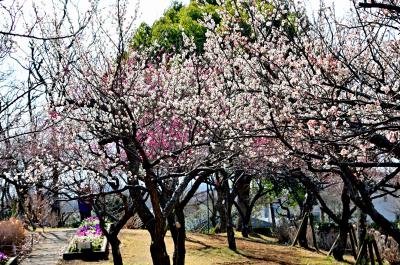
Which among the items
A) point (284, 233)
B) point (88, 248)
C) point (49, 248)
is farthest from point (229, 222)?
point (49, 248)

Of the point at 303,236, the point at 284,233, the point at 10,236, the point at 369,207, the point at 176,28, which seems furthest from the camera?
the point at 284,233

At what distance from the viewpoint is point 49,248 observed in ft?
47.9

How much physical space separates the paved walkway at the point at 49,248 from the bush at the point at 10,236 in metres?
A: 0.49

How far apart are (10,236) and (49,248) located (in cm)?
107

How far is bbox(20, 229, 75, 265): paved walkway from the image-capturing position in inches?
501

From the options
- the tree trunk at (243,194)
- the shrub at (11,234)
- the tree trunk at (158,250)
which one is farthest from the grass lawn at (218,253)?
the tree trunk at (158,250)

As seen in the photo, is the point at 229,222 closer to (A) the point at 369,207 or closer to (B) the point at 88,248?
(B) the point at 88,248

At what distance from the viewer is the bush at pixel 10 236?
13735 mm

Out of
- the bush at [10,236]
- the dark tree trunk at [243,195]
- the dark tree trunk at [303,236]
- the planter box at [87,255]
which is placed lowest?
the planter box at [87,255]

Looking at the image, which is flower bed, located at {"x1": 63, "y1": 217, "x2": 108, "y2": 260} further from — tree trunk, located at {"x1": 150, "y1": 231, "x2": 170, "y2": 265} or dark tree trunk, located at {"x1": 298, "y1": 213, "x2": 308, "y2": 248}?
dark tree trunk, located at {"x1": 298, "y1": 213, "x2": 308, "y2": 248}

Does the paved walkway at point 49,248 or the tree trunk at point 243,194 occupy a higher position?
the tree trunk at point 243,194

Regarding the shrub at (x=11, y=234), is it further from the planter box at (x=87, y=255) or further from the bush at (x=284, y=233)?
the bush at (x=284, y=233)

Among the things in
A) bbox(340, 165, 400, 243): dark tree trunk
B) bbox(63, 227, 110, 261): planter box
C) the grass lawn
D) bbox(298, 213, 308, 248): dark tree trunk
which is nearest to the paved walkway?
bbox(63, 227, 110, 261): planter box

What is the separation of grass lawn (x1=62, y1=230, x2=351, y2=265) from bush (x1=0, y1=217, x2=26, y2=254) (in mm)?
2055
